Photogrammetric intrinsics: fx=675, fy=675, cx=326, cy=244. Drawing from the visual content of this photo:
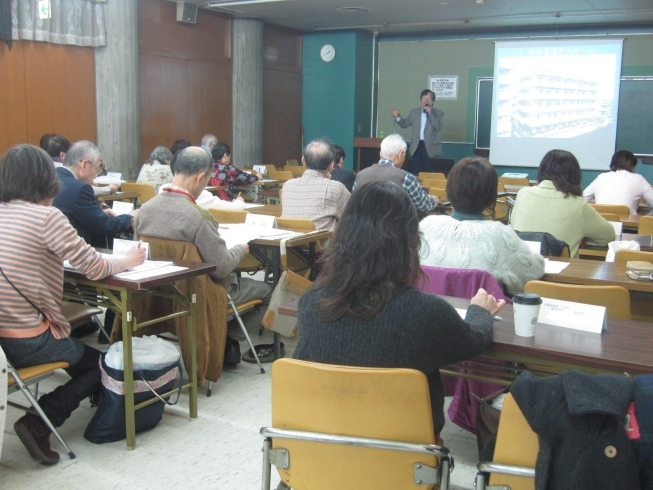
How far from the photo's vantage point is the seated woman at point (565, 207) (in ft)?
12.3

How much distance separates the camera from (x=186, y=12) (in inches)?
379

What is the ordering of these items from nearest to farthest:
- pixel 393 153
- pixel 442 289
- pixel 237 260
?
pixel 442 289 → pixel 237 260 → pixel 393 153

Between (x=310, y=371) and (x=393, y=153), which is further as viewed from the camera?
(x=393, y=153)

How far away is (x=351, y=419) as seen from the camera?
153 cm

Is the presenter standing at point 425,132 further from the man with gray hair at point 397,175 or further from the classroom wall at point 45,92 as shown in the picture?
the man with gray hair at point 397,175

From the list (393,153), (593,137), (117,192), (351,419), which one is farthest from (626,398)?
(593,137)

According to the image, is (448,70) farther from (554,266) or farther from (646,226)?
(554,266)

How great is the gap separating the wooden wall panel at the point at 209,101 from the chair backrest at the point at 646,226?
727cm

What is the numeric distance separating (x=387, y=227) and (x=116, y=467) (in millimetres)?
1645

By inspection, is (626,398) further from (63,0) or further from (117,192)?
(63,0)

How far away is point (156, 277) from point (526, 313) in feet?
4.75

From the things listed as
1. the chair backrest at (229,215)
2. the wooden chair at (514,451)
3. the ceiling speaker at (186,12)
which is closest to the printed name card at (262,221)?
the chair backrest at (229,215)

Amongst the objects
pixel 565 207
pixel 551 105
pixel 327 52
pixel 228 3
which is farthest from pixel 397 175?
pixel 327 52

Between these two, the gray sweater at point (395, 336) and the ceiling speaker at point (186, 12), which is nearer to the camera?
the gray sweater at point (395, 336)
